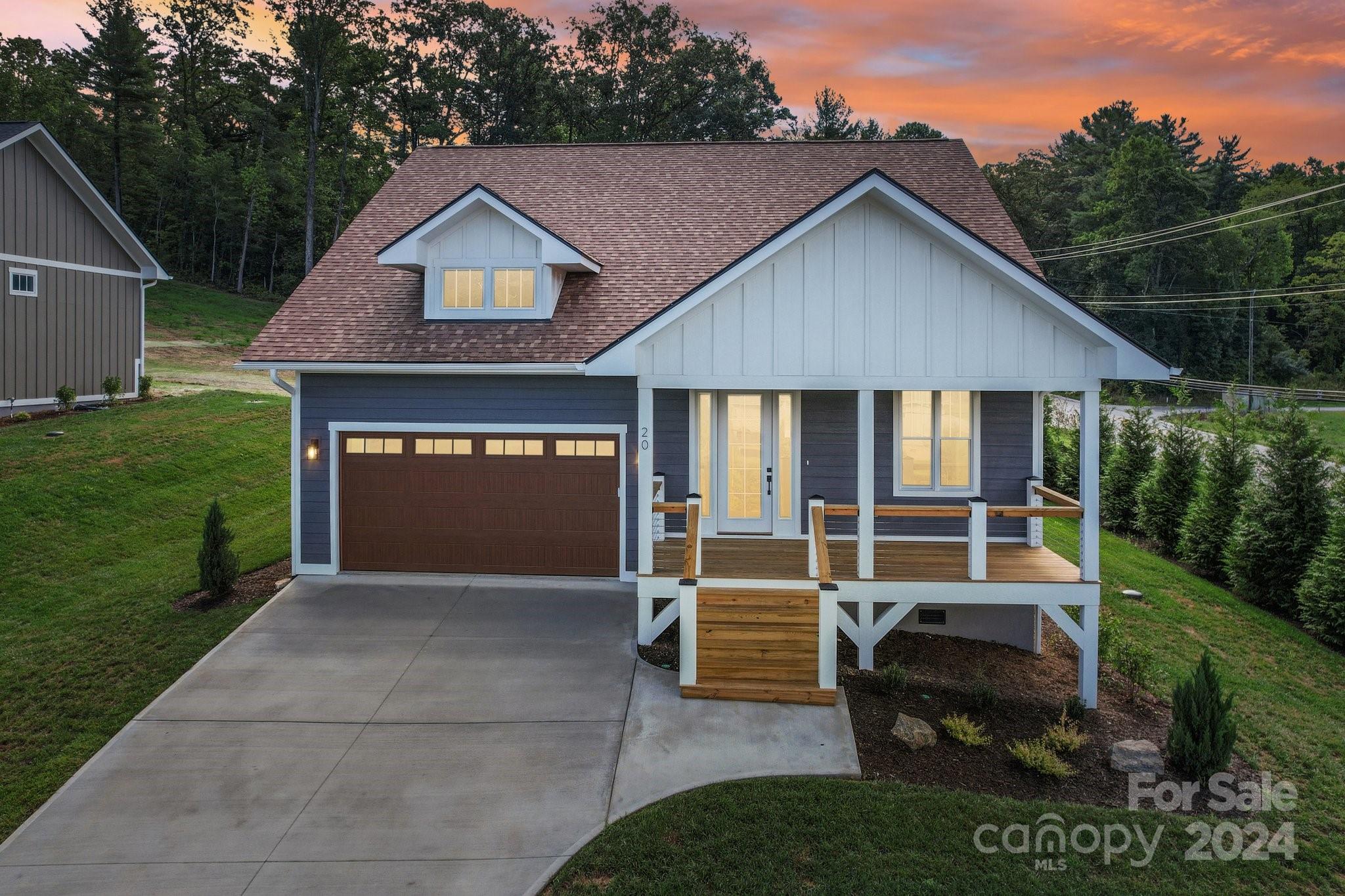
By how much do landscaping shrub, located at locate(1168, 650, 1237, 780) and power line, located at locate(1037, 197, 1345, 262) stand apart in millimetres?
47137

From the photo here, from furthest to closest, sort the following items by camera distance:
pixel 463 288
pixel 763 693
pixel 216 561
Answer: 1. pixel 463 288
2. pixel 216 561
3. pixel 763 693

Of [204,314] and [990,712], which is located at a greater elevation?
[204,314]

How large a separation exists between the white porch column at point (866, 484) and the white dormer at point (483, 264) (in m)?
5.37

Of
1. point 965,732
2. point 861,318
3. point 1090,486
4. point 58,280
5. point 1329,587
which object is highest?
point 58,280

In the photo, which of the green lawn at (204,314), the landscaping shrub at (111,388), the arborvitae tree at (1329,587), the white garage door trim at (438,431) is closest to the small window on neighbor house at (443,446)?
the white garage door trim at (438,431)

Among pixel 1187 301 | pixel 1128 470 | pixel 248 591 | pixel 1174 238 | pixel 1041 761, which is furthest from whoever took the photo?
pixel 1187 301

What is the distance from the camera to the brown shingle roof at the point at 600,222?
11.6 m

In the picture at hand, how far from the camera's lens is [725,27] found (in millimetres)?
A: 36969

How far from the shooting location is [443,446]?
1174cm

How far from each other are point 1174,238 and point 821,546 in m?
48.6

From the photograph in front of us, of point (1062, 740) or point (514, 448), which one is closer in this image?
point (1062, 740)

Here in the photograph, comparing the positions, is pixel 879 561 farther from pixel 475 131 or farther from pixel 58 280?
pixel 475 131

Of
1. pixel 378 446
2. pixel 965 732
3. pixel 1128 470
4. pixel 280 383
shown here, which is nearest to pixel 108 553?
pixel 280 383

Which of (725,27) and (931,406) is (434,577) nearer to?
(931,406)
